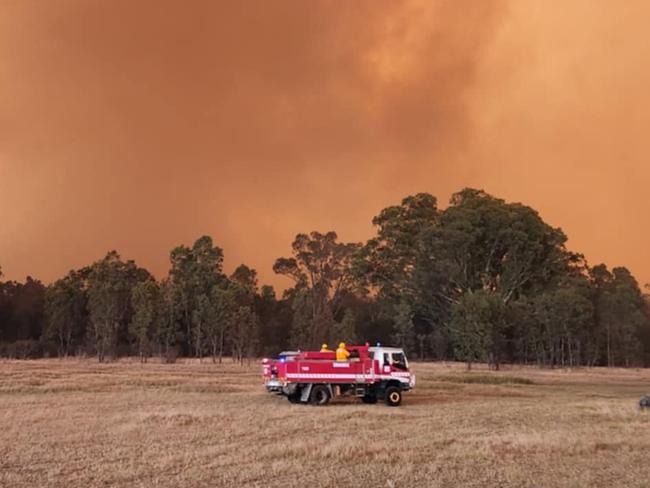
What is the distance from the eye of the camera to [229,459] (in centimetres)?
1516

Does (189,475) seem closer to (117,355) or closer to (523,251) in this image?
(523,251)

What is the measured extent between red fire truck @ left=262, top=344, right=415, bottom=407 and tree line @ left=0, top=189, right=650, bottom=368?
4002 cm

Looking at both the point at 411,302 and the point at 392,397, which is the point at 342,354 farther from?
the point at 411,302

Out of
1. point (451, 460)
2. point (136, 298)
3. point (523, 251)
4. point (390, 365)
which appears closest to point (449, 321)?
point (523, 251)

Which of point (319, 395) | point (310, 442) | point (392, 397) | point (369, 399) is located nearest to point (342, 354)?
point (319, 395)

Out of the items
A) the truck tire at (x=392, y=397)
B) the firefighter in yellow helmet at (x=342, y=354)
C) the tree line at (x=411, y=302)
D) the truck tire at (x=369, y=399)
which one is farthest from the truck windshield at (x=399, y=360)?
the tree line at (x=411, y=302)

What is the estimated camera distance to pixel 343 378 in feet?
98.1

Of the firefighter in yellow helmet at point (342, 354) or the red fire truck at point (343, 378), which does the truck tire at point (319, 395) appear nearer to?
the red fire truck at point (343, 378)

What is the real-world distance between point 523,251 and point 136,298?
49.2 meters

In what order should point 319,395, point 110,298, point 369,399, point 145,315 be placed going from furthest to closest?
point 110,298 → point 145,315 → point 369,399 → point 319,395

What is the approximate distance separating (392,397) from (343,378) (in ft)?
7.69

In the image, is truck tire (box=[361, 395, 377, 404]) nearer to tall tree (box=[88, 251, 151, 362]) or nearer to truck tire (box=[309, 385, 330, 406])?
truck tire (box=[309, 385, 330, 406])

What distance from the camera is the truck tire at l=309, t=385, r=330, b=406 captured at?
29.5 m

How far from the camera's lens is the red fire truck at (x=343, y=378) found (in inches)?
1167
